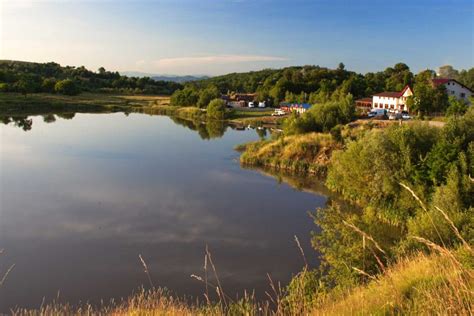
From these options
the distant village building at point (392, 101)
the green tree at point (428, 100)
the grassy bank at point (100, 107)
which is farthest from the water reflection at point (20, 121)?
the green tree at point (428, 100)

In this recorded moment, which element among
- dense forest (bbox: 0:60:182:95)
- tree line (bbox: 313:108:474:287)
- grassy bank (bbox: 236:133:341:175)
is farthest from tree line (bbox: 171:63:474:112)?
tree line (bbox: 313:108:474:287)

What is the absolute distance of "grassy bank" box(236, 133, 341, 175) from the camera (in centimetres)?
3269

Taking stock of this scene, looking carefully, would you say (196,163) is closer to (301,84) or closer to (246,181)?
(246,181)

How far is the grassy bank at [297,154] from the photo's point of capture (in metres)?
32.7

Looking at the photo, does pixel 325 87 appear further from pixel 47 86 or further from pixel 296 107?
pixel 47 86

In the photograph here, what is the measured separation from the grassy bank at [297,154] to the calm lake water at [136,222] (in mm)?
2352

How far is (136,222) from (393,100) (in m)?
50.4

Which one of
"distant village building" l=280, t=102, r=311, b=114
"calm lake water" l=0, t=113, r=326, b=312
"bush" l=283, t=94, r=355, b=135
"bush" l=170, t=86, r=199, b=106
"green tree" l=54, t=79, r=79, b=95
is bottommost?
"calm lake water" l=0, t=113, r=326, b=312

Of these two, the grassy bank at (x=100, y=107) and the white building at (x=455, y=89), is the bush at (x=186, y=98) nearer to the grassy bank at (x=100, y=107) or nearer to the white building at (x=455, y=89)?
the grassy bank at (x=100, y=107)

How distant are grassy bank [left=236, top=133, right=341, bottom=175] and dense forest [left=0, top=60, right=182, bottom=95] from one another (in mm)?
67813

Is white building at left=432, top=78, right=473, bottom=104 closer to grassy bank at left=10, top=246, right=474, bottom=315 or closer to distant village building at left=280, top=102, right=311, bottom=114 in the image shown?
distant village building at left=280, top=102, right=311, bottom=114

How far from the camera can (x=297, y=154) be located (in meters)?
34.1

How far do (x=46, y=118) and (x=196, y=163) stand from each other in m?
41.5

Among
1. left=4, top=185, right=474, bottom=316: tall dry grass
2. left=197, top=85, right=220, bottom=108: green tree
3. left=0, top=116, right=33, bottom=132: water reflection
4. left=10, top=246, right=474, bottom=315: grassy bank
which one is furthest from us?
left=197, top=85, right=220, bottom=108: green tree
